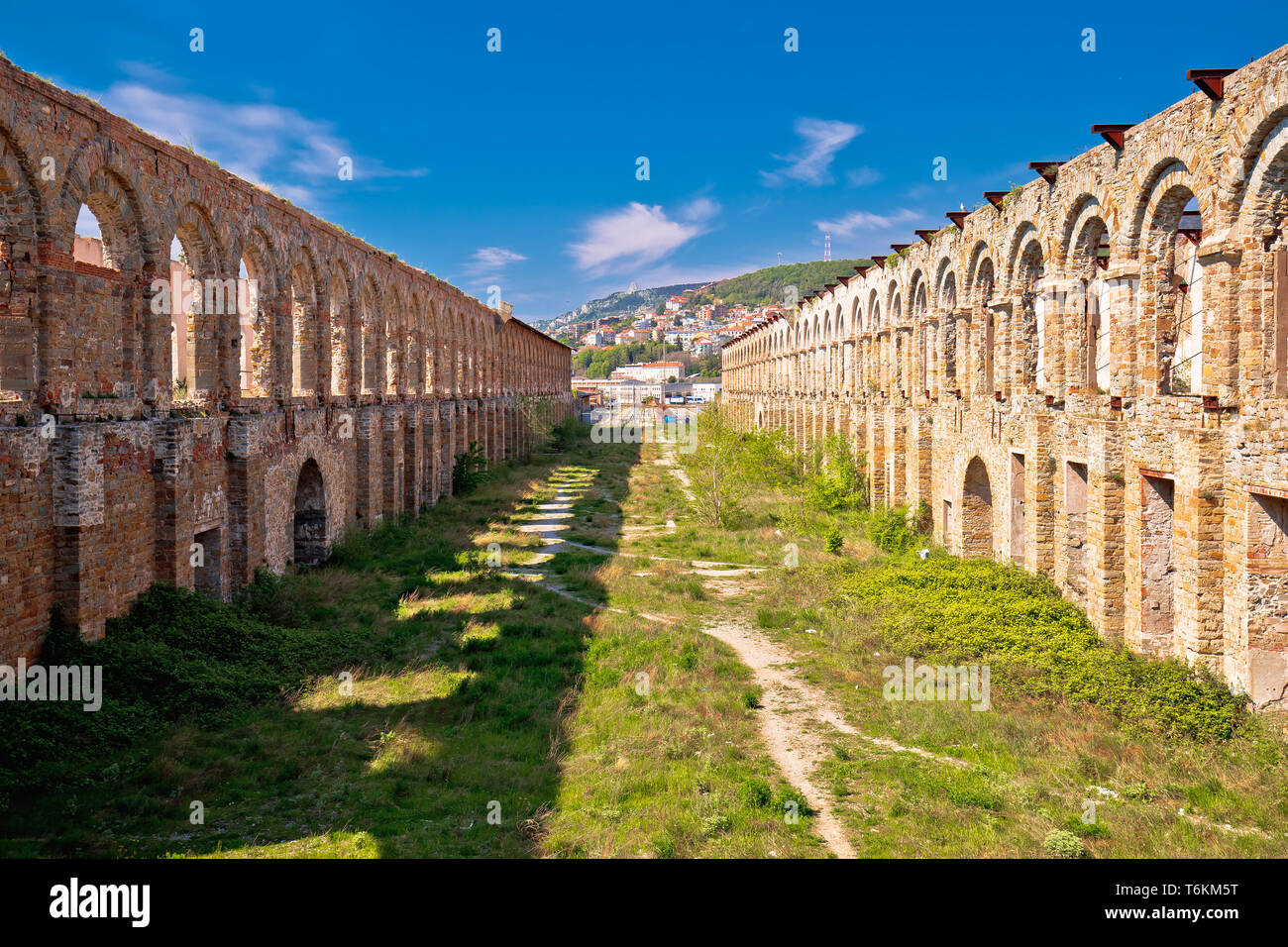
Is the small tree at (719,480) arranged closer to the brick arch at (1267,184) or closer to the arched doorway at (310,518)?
the arched doorway at (310,518)

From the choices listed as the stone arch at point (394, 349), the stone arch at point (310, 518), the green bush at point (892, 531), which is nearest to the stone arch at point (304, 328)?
the stone arch at point (310, 518)

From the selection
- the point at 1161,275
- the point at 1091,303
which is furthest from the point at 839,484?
the point at 1161,275

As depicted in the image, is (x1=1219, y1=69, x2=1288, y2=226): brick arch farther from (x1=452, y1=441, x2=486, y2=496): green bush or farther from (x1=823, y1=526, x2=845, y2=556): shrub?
(x1=452, y1=441, x2=486, y2=496): green bush

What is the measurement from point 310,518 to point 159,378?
7.28 meters

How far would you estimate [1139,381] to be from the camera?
42.3ft

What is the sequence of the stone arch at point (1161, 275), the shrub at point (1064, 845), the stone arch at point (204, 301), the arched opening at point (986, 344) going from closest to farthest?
1. the shrub at point (1064, 845)
2. the stone arch at point (1161, 275)
3. the stone arch at point (204, 301)
4. the arched opening at point (986, 344)

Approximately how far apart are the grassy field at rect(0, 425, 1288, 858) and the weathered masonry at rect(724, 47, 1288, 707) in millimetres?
1010

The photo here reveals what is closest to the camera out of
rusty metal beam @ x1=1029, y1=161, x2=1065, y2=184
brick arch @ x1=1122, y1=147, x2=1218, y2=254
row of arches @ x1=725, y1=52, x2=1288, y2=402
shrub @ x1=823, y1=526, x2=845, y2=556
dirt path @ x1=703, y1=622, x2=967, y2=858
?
dirt path @ x1=703, y1=622, x2=967, y2=858

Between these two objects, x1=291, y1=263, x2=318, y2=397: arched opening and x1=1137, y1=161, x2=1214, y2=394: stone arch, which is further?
x1=291, y1=263, x2=318, y2=397: arched opening

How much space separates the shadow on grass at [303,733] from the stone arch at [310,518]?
320 centimetres

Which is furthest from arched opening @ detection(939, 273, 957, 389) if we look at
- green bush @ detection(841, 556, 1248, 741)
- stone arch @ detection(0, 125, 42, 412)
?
stone arch @ detection(0, 125, 42, 412)

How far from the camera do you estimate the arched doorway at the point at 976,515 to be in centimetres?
1964

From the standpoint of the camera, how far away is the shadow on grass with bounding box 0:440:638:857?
7.86 metres
